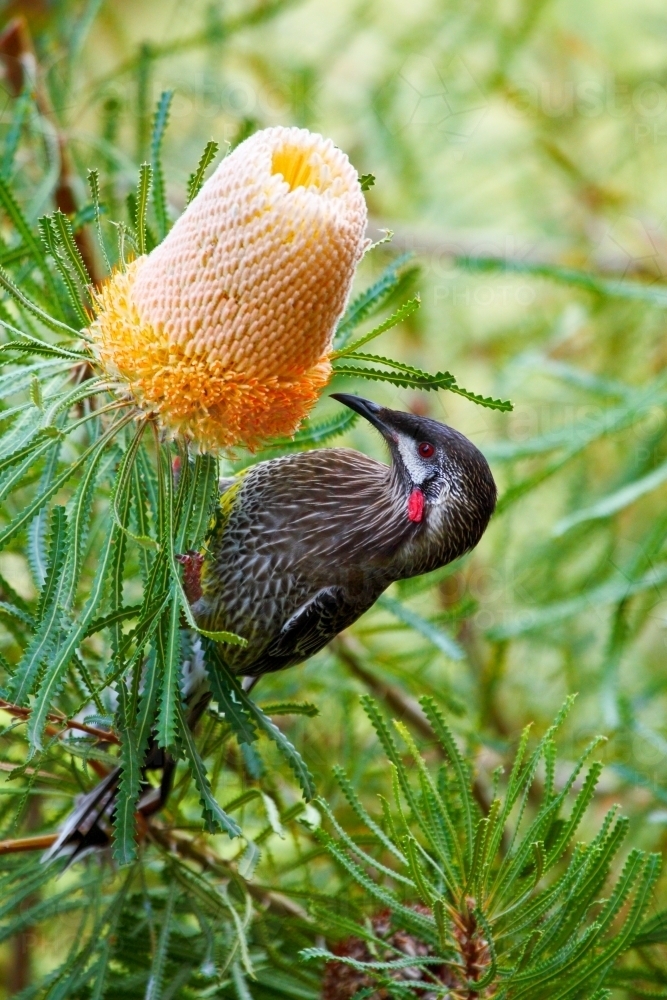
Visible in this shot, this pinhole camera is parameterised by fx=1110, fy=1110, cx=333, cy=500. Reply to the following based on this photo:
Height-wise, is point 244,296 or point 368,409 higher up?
point 368,409

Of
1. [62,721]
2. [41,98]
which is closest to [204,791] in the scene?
[62,721]

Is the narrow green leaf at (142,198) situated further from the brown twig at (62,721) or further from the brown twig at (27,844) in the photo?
the brown twig at (27,844)

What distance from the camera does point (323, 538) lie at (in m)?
1.66

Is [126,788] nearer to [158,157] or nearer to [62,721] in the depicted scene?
[62,721]

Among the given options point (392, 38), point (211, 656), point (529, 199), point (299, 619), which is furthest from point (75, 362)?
point (529, 199)

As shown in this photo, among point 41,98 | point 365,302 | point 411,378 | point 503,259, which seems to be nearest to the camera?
point 411,378

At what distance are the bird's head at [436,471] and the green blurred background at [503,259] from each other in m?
0.34

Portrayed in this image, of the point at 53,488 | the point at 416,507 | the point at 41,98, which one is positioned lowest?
the point at 53,488

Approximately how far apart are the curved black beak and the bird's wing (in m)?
0.25

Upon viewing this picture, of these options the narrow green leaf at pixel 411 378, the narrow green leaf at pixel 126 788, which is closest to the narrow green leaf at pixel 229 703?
the narrow green leaf at pixel 126 788

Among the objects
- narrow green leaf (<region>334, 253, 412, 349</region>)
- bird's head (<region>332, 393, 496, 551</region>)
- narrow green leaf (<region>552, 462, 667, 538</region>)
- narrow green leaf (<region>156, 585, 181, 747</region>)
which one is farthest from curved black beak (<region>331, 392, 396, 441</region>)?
narrow green leaf (<region>552, 462, 667, 538</region>)

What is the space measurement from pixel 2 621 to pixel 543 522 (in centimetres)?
216

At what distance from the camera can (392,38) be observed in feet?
11.2

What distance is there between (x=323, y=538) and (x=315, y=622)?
128 millimetres
